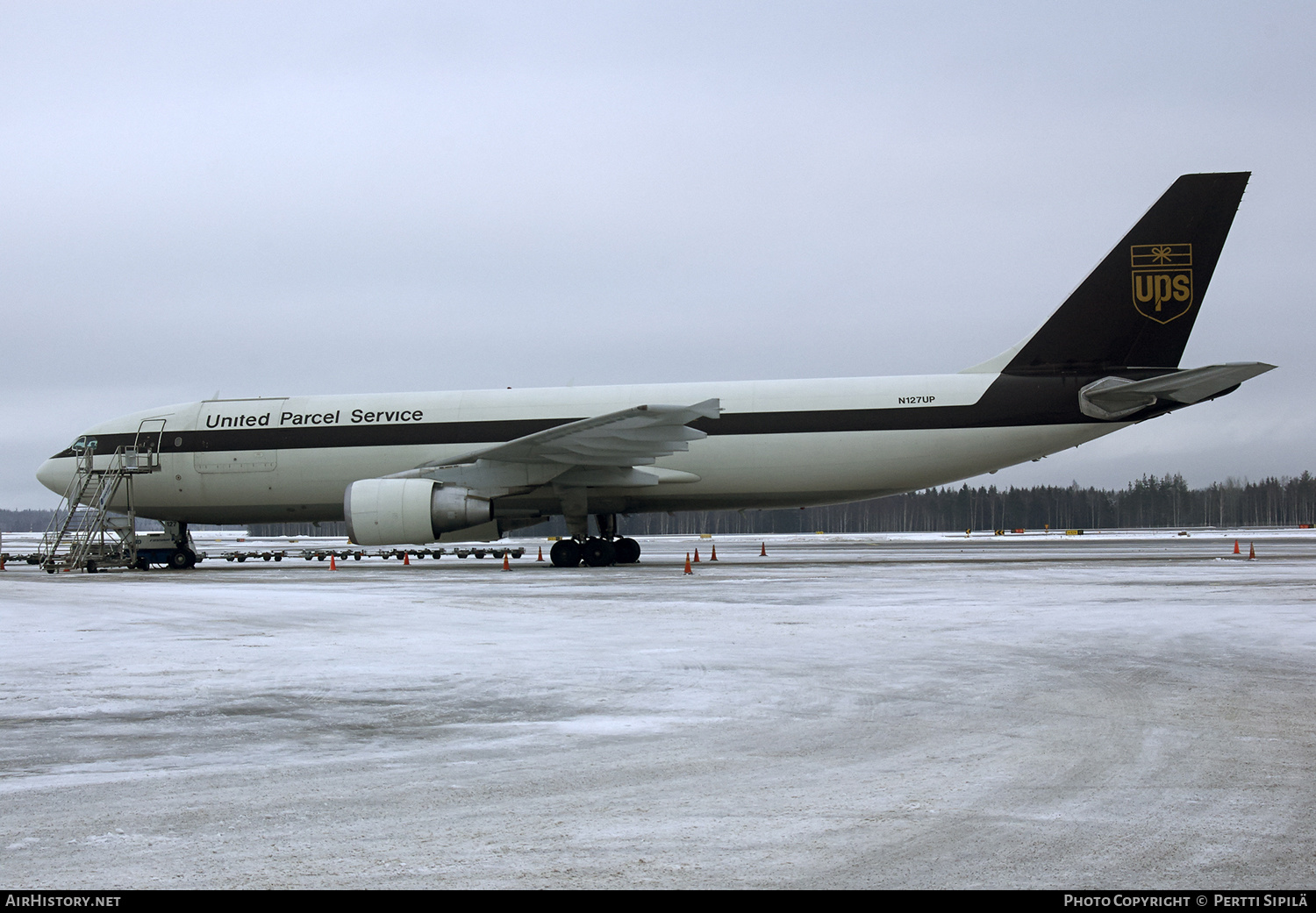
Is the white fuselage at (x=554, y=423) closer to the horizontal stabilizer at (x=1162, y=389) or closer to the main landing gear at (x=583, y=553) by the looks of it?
the horizontal stabilizer at (x=1162, y=389)

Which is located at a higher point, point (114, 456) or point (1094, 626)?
point (114, 456)

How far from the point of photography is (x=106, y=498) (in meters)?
23.0

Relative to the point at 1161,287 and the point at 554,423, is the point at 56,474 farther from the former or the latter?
the point at 1161,287

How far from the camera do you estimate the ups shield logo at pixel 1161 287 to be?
1953 centimetres

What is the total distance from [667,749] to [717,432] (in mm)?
16347

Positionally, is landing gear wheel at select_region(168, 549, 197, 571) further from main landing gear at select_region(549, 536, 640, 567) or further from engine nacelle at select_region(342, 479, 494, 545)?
main landing gear at select_region(549, 536, 640, 567)

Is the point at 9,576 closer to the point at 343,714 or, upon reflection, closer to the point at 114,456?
the point at 114,456

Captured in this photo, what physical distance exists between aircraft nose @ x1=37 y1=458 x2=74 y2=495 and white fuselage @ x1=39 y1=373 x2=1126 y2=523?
1.6 inches

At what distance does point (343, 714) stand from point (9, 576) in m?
18.5

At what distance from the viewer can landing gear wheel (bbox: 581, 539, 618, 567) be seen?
67.7ft

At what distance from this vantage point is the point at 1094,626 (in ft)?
29.4

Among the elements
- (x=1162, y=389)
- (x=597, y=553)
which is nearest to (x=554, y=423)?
(x=597, y=553)

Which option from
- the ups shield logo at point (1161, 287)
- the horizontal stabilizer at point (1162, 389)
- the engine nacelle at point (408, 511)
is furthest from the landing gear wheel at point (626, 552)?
the ups shield logo at point (1161, 287)

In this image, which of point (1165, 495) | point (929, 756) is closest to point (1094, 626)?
point (929, 756)
